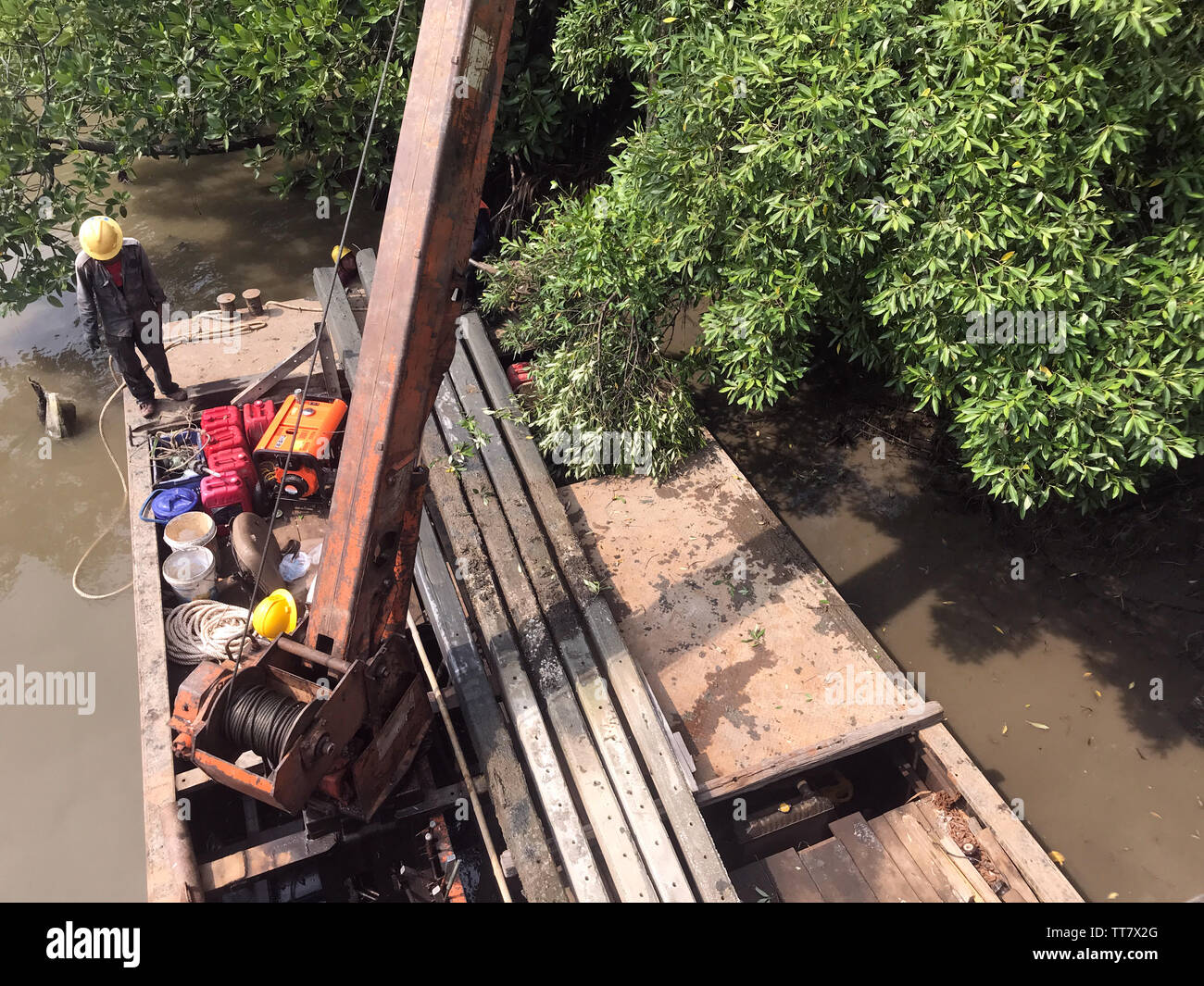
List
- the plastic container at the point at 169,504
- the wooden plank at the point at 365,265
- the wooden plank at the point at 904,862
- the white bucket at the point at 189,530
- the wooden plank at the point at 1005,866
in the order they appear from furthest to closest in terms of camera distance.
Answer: the wooden plank at the point at 365,265 → the plastic container at the point at 169,504 → the white bucket at the point at 189,530 → the wooden plank at the point at 904,862 → the wooden plank at the point at 1005,866

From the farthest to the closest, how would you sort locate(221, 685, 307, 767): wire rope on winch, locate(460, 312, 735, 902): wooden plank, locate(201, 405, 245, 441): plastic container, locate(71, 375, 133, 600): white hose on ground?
locate(71, 375, 133, 600): white hose on ground < locate(201, 405, 245, 441): plastic container < locate(460, 312, 735, 902): wooden plank < locate(221, 685, 307, 767): wire rope on winch

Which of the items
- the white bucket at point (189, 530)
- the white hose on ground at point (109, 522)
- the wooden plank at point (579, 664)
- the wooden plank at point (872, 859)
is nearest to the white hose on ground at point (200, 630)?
the white bucket at point (189, 530)

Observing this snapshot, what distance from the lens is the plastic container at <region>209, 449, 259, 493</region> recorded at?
6199mm

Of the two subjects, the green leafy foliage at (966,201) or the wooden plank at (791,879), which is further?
the wooden plank at (791,879)

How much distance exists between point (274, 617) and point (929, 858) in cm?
405

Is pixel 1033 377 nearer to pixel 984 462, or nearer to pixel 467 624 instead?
pixel 984 462

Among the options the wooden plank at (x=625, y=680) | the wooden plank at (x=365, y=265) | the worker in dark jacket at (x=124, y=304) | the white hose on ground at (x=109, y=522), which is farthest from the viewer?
the wooden plank at (x=365, y=265)

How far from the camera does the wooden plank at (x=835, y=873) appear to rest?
4930 mm

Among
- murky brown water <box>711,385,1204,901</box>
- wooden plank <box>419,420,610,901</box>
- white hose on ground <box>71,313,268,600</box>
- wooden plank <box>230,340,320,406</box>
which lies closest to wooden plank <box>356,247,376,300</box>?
wooden plank <box>230,340,320,406</box>

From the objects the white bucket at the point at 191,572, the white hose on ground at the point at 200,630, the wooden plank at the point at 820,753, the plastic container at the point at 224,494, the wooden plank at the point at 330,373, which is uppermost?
the wooden plank at the point at 330,373

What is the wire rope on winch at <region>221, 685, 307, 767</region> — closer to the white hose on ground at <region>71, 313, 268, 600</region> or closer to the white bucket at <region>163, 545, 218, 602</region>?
the white bucket at <region>163, 545, 218, 602</region>

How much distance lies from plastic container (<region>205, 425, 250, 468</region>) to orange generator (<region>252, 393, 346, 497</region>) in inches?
5.9

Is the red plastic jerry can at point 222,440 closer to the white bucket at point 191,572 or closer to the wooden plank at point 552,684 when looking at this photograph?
the white bucket at point 191,572

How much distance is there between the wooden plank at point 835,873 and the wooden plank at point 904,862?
0.77 feet
